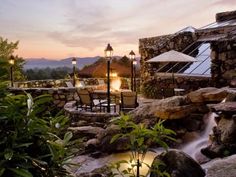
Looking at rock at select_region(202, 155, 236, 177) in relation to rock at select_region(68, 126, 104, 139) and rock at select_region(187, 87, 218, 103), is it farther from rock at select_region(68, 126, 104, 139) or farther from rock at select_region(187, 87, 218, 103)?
rock at select_region(68, 126, 104, 139)

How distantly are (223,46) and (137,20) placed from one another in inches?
487

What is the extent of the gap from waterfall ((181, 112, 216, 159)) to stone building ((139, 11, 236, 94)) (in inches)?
81.3

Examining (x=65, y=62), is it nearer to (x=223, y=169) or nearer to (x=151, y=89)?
(x=151, y=89)

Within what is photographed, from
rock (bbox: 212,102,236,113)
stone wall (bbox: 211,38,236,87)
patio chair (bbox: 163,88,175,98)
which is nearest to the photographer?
rock (bbox: 212,102,236,113)

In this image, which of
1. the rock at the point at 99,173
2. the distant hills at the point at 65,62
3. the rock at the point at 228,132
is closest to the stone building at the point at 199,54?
the rock at the point at 228,132

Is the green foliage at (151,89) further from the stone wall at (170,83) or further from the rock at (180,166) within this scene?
the rock at (180,166)

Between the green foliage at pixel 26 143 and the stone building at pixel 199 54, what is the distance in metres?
9.55

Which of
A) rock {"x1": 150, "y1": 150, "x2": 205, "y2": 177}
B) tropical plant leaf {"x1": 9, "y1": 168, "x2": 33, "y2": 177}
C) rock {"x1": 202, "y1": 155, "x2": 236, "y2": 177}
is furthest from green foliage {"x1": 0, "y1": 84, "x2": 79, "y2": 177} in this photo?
rock {"x1": 150, "y1": 150, "x2": 205, "y2": 177}

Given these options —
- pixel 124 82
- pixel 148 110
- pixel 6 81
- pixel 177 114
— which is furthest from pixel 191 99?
pixel 124 82

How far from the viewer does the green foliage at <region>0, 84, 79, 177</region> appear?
5.40ft

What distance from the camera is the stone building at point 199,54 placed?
11.0m

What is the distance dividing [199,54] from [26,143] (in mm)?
14321

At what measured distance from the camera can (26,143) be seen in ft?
5.59

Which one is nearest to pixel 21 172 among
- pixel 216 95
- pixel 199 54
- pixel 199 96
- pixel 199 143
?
pixel 199 143
